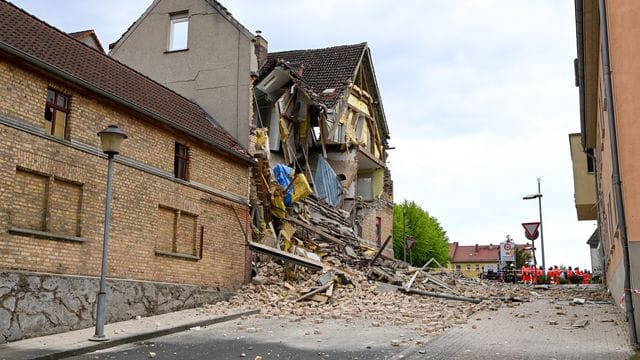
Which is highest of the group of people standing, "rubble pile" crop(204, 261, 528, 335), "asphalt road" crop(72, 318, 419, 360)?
the group of people standing

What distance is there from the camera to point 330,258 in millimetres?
23031

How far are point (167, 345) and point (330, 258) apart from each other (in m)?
11.7

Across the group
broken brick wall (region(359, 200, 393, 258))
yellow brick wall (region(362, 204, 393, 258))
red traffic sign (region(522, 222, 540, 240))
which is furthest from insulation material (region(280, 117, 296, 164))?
red traffic sign (region(522, 222, 540, 240))

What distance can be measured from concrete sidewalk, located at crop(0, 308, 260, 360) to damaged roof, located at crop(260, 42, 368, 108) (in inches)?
805

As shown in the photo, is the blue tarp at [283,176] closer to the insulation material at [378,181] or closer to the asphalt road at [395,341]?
the asphalt road at [395,341]

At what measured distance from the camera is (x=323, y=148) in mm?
33531

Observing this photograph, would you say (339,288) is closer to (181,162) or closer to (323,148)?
(181,162)

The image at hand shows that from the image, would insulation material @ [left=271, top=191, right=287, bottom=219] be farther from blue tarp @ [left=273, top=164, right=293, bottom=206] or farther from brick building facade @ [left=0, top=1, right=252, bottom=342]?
brick building facade @ [left=0, top=1, right=252, bottom=342]

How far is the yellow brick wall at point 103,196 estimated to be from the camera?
1192 cm

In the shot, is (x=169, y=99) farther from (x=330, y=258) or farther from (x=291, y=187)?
(x=330, y=258)

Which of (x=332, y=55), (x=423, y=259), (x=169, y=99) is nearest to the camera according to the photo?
(x=169, y=99)

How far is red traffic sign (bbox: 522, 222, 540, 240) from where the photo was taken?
2689 centimetres

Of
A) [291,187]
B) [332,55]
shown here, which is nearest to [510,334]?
[291,187]

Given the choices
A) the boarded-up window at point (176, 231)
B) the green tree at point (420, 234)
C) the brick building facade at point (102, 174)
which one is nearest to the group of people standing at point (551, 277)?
the brick building facade at point (102, 174)
